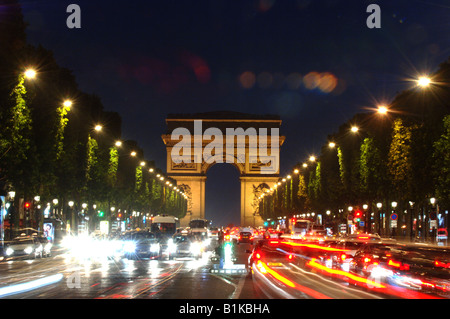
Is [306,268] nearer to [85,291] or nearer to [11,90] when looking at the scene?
[85,291]

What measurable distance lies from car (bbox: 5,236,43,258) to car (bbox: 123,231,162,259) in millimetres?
5933

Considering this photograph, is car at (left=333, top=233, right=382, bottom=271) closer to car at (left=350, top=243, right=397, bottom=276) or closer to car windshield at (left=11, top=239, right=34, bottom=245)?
car at (left=350, top=243, right=397, bottom=276)

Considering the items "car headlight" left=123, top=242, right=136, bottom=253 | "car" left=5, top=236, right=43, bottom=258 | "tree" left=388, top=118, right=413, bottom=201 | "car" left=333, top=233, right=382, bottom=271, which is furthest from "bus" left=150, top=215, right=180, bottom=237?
"car" left=333, top=233, right=382, bottom=271

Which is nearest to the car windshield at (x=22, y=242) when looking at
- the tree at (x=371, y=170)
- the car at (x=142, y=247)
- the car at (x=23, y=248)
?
the car at (x=23, y=248)

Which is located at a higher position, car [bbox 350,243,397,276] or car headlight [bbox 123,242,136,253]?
car [bbox 350,243,397,276]

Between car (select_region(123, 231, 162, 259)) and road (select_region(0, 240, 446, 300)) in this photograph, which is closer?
road (select_region(0, 240, 446, 300))

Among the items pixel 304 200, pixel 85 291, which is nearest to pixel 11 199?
pixel 85 291

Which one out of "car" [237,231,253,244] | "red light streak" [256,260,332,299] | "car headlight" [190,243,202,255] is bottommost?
"car" [237,231,253,244]

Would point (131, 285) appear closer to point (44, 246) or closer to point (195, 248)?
point (195, 248)

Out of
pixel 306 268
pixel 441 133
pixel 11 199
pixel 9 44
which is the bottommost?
pixel 306 268

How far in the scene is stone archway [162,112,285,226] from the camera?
15162 cm
